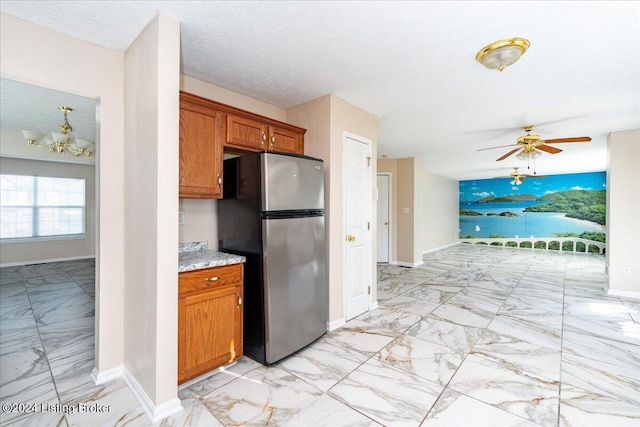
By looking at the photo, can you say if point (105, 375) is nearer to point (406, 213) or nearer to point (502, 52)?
point (502, 52)

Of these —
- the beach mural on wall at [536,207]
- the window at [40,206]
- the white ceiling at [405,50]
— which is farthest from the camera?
the beach mural on wall at [536,207]

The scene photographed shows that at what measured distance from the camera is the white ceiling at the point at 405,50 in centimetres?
166

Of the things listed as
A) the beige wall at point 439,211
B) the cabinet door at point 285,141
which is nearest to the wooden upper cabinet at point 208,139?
the cabinet door at point 285,141

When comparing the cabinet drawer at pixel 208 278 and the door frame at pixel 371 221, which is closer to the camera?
the cabinet drawer at pixel 208 278

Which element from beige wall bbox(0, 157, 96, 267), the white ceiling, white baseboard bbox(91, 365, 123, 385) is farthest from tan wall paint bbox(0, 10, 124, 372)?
beige wall bbox(0, 157, 96, 267)

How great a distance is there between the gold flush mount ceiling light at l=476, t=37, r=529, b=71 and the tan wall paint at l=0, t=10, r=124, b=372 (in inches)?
108

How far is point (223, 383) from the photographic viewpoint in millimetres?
2047

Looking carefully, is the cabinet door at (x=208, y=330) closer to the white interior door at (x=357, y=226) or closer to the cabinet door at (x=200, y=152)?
the cabinet door at (x=200, y=152)

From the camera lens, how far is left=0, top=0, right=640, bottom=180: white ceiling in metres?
1.66

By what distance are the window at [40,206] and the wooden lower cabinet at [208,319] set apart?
261 inches

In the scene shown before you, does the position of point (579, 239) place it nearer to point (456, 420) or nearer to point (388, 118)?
point (388, 118)

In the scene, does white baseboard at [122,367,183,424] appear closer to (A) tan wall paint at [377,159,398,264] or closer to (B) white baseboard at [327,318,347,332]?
(B) white baseboard at [327,318,347,332]

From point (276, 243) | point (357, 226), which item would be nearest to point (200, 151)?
point (276, 243)

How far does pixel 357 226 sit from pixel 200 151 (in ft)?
6.23
